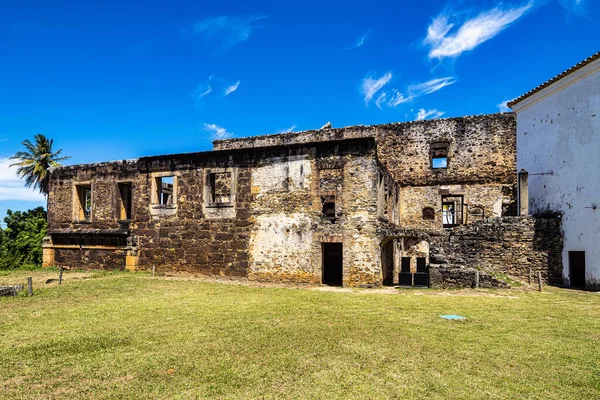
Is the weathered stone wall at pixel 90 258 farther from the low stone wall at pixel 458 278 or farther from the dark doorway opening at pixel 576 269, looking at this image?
the dark doorway opening at pixel 576 269

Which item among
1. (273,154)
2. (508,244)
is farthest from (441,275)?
(273,154)

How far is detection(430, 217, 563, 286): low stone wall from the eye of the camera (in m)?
15.4

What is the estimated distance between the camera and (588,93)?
14500 millimetres

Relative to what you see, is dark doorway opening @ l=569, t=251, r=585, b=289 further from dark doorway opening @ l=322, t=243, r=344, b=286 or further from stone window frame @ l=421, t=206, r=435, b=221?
dark doorway opening @ l=322, t=243, r=344, b=286

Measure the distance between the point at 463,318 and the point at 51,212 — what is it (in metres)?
20.8

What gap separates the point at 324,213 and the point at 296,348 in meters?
12.4

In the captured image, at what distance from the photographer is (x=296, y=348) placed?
600 centimetres

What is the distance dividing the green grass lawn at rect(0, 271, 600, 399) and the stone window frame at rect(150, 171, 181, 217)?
7028 millimetres

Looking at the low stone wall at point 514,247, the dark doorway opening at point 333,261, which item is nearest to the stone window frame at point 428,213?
the dark doorway opening at point 333,261

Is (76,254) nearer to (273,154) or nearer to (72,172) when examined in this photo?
(72,172)

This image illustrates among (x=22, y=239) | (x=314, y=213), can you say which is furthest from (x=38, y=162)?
(x=314, y=213)

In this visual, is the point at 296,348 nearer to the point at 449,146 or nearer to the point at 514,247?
the point at 514,247

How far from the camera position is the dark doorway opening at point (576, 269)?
14881mm

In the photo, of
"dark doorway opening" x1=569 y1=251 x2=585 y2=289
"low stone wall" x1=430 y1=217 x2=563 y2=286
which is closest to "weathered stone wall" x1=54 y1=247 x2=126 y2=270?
"low stone wall" x1=430 y1=217 x2=563 y2=286
